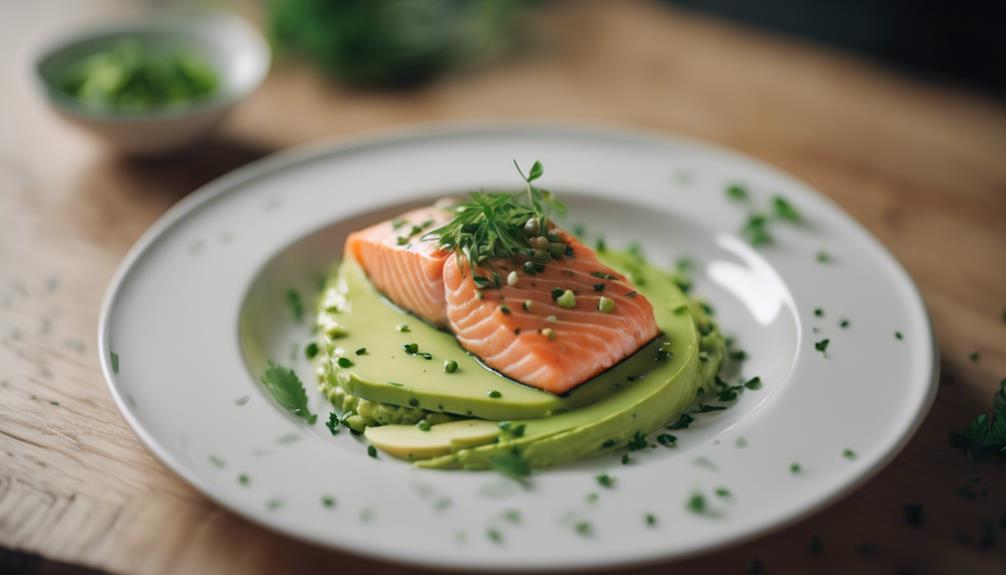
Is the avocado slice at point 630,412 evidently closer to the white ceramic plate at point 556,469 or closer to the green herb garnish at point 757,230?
the white ceramic plate at point 556,469

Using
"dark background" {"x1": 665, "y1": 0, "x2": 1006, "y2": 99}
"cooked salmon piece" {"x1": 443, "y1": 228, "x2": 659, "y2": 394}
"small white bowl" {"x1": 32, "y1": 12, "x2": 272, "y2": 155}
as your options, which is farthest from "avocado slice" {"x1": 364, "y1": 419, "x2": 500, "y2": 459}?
"dark background" {"x1": 665, "y1": 0, "x2": 1006, "y2": 99}

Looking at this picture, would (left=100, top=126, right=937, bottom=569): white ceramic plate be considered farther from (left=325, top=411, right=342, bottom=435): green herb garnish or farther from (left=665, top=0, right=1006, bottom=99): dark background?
(left=665, top=0, right=1006, bottom=99): dark background

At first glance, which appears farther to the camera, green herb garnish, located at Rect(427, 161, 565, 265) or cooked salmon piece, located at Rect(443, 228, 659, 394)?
green herb garnish, located at Rect(427, 161, 565, 265)

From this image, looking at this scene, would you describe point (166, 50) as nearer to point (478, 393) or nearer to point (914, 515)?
point (478, 393)

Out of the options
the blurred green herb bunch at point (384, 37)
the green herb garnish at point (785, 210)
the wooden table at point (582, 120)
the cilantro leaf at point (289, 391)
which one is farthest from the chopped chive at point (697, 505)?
the blurred green herb bunch at point (384, 37)

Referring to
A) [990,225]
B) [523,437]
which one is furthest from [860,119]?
[523,437]

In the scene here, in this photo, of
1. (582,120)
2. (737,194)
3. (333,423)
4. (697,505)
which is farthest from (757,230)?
(333,423)
